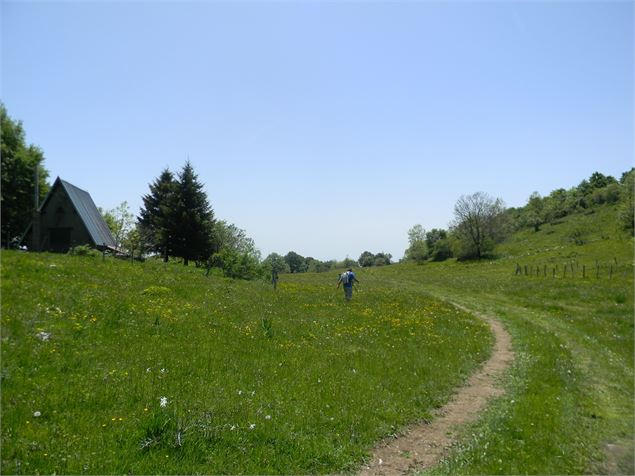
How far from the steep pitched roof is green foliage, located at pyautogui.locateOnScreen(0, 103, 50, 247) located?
39.6ft

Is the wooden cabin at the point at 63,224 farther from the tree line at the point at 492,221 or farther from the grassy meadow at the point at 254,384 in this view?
the tree line at the point at 492,221

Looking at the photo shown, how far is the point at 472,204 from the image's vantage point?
9512cm

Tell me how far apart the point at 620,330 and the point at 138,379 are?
1028 inches

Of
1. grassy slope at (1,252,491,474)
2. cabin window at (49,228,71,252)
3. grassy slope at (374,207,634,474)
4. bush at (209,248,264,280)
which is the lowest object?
grassy slope at (374,207,634,474)

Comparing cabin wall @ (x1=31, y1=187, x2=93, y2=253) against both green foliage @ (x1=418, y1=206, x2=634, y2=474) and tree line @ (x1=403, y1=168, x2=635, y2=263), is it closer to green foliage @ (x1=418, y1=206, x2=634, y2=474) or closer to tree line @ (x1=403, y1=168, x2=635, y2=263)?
green foliage @ (x1=418, y1=206, x2=634, y2=474)

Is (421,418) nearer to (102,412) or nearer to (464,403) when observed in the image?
(464,403)

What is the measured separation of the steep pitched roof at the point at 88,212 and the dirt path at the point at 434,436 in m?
37.1

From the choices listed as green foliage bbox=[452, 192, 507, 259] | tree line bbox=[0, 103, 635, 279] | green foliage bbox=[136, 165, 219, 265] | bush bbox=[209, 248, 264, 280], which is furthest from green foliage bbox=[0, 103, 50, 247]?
green foliage bbox=[452, 192, 507, 259]

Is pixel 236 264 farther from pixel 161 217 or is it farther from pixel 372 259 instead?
pixel 372 259

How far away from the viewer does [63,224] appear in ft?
130

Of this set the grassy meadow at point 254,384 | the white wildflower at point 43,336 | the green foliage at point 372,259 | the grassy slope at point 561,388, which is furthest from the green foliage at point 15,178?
the green foliage at point 372,259

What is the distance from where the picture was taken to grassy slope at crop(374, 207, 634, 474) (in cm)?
885

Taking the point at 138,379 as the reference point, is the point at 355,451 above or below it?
below

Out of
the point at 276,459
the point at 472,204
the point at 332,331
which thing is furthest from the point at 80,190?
the point at 472,204
